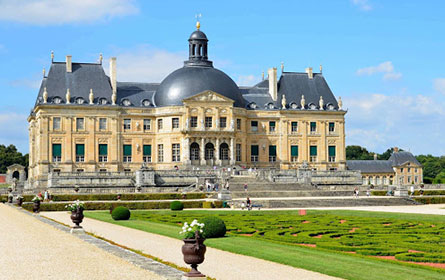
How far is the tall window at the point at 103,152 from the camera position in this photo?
70.5 meters

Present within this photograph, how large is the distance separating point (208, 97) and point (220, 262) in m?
52.8

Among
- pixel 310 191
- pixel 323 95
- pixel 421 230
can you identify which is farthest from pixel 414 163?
pixel 421 230

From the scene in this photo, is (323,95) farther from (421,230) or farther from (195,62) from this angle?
(421,230)

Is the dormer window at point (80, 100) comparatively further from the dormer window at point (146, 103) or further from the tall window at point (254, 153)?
the tall window at point (254, 153)

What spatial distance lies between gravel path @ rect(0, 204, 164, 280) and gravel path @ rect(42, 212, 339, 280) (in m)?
1.46

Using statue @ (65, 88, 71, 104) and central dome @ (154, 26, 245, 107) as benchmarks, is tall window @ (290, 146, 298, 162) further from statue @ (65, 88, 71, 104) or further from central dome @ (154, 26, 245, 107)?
statue @ (65, 88, 71, 104)

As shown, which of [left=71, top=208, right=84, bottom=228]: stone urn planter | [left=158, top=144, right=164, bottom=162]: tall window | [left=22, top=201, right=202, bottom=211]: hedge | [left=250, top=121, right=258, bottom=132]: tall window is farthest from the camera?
[left=250, top=121, right=258, bottom=132]: tall window

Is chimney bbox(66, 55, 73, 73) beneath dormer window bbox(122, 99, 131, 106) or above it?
above

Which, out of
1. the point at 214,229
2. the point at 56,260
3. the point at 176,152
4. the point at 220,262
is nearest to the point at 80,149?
the point at 176,152

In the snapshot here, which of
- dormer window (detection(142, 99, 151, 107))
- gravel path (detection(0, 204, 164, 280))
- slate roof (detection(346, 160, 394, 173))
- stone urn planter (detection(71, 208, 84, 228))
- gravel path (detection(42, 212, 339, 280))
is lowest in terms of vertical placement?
gravel path (detection(42, 212, 339, 280))

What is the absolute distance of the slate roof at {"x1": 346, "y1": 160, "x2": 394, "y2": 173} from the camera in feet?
319

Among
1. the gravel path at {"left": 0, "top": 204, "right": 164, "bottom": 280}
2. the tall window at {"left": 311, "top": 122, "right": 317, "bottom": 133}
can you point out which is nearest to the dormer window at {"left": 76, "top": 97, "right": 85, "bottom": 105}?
the tall window at {"left": 311, "top": 122, "right": 317, "bottom": 133}

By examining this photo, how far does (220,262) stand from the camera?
1794 centimetres

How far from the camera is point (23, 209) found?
44531mm
